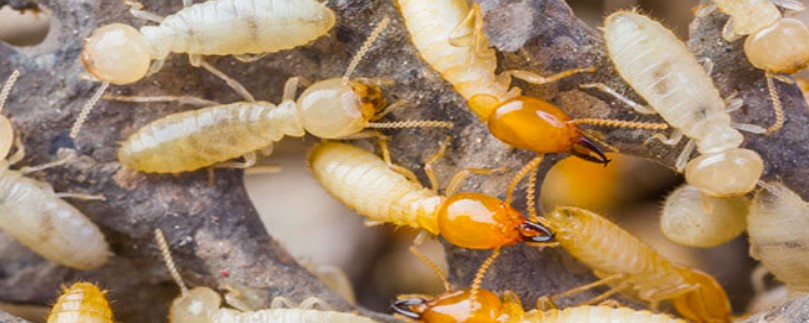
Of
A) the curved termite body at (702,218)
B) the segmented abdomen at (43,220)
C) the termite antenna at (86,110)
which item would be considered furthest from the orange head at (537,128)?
the segmented abdomen at (43,220)

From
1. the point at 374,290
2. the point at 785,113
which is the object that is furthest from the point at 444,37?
the point at 374,290

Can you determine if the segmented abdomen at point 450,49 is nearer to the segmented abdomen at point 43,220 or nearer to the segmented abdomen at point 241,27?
the segmented abdomen at point 241,27

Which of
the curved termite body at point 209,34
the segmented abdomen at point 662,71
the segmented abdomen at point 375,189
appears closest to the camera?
the segmented abdomen at point 662,71

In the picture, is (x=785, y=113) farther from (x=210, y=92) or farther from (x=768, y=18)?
(x=210, y=92)

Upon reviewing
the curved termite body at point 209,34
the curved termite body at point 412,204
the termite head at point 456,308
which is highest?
the curved termite body at point 209,34

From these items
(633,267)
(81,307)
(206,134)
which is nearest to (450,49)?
(206,134)

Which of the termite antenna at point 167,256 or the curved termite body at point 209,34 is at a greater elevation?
the curved termite body at point 209,34
